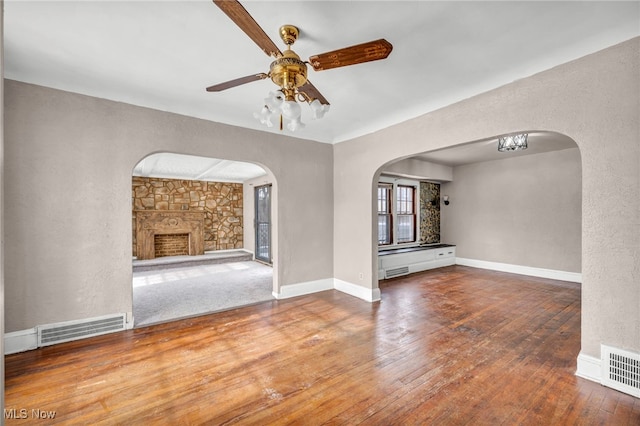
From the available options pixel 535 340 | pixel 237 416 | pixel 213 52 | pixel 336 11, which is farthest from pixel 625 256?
pixel 213 52

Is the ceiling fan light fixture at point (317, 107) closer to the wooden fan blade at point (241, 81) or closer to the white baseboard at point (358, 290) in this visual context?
the wooden fan blade at point (241, 81)

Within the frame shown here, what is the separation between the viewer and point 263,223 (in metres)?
8.05

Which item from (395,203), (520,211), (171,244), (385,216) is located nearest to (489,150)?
(520,211)

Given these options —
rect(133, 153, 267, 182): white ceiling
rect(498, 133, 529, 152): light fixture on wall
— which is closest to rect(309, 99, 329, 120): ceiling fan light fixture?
rect(133, 153, 267, 182): white ceiling

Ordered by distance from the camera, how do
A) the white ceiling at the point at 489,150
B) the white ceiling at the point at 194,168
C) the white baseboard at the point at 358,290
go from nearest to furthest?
the white baseboard at the point at 358,290, the white ceiling at the point at 489,150, the white ceiling at the point at 194,168

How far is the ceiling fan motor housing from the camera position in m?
1.82

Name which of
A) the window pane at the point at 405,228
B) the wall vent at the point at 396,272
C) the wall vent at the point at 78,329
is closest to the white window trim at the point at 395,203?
the window pane at the point at 405,228

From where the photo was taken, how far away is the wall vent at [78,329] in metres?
2.90

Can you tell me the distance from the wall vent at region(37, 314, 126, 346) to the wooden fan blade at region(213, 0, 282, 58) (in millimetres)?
3368

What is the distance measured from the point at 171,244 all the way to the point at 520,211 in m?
9.07

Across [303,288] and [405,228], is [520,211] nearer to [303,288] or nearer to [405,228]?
[405,228]

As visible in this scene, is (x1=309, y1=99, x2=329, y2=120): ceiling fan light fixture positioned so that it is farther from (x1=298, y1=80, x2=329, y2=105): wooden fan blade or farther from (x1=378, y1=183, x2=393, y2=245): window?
(x1=378, y1=183, x2=393, y2=245): window

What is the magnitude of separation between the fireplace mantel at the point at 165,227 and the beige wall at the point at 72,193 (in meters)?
4.91

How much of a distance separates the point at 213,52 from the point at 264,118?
85cm
